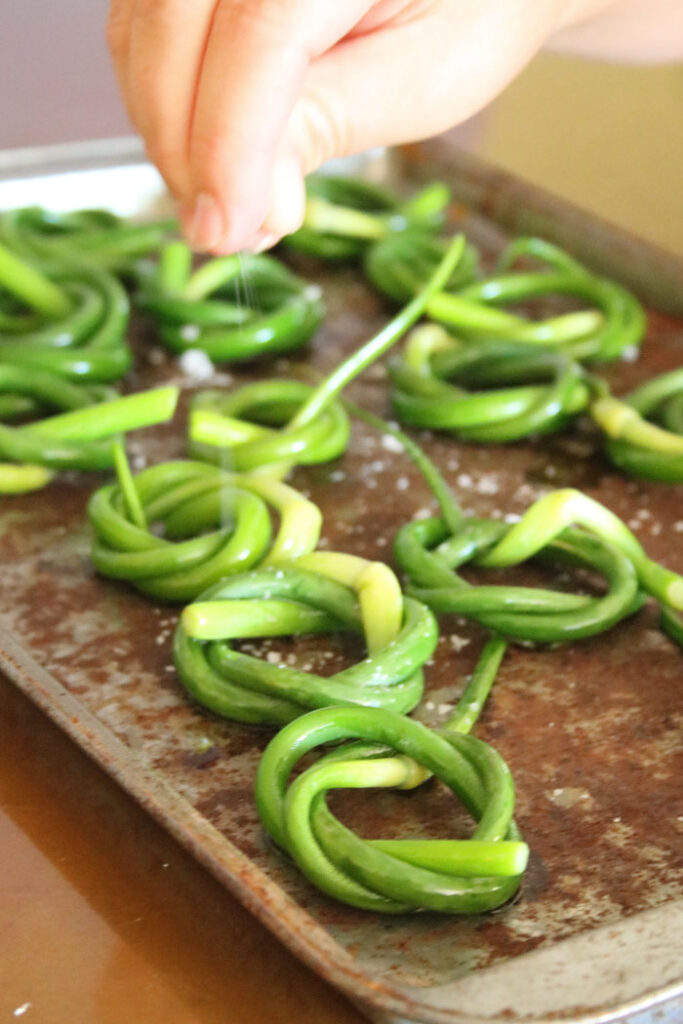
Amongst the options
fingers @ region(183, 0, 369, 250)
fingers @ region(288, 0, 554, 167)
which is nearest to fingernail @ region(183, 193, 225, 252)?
fingers @ region(183, 0, 369, 250)

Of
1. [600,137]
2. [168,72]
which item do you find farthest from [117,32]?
[600,137]

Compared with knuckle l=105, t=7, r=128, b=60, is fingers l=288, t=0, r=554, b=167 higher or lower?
lower

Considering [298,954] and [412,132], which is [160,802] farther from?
[412,132]

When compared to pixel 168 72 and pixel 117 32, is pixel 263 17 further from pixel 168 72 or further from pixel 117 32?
pixel 117 32

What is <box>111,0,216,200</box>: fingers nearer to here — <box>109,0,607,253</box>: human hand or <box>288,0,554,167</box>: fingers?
<box>109,0,607,253</box>: human hand

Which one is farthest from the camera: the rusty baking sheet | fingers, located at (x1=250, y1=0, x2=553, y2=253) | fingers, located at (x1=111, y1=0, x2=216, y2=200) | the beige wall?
the beige wall

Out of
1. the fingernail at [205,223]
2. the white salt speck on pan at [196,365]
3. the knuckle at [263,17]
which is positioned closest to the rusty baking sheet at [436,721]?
the white salt speck on pan at [196,365]

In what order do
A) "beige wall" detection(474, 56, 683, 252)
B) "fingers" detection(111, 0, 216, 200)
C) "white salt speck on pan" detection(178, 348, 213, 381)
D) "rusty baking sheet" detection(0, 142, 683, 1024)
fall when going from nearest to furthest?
"rusty baking sheet" detection(0, 142, 683, 1024)
"fingers" detection(111, 0, 216, 200)
"white salt speck on pan" detection(178, 348, 213, 381)
"beige wall" detection(474, 56, 683, 252)

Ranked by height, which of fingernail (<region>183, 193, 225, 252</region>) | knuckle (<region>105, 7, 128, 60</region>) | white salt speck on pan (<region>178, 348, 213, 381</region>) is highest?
knuckle (<region>105, 7, 128, 60</region>)
